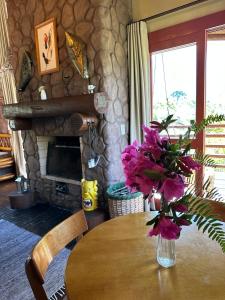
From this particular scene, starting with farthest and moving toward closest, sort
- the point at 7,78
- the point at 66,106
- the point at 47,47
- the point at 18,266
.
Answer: the point at 7,78
the point at 47,47
the point at 66,106
the point at 18,266

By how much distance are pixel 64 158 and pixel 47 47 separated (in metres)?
1.44

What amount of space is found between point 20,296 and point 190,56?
2.64 meters

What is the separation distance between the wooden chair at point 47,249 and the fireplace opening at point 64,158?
6.03 feet

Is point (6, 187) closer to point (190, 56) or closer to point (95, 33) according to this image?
point (95, 33)

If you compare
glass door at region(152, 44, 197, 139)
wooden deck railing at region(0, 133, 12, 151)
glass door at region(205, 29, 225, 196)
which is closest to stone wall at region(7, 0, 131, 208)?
glass door at region(152, 44, 197, 139)

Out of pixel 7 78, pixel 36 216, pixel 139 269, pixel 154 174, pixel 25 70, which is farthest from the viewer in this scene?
pixel 7 78

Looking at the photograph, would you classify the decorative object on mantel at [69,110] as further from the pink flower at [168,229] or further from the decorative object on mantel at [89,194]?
the pink flower at [168,229]

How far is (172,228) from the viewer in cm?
81

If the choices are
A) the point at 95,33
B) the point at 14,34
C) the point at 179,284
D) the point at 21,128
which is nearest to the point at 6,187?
the point at 21,128

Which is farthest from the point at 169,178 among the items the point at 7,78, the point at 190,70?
the point at 7,78

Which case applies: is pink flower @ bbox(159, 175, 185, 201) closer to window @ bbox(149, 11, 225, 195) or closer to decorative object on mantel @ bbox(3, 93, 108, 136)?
window @ bbox(149, 11, 225, 195)

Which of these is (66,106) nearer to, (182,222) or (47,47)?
(47,47)

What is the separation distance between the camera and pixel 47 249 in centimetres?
110

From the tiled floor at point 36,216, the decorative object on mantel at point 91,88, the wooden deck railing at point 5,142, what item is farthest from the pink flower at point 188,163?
the wooden deck railing at point 5,142
